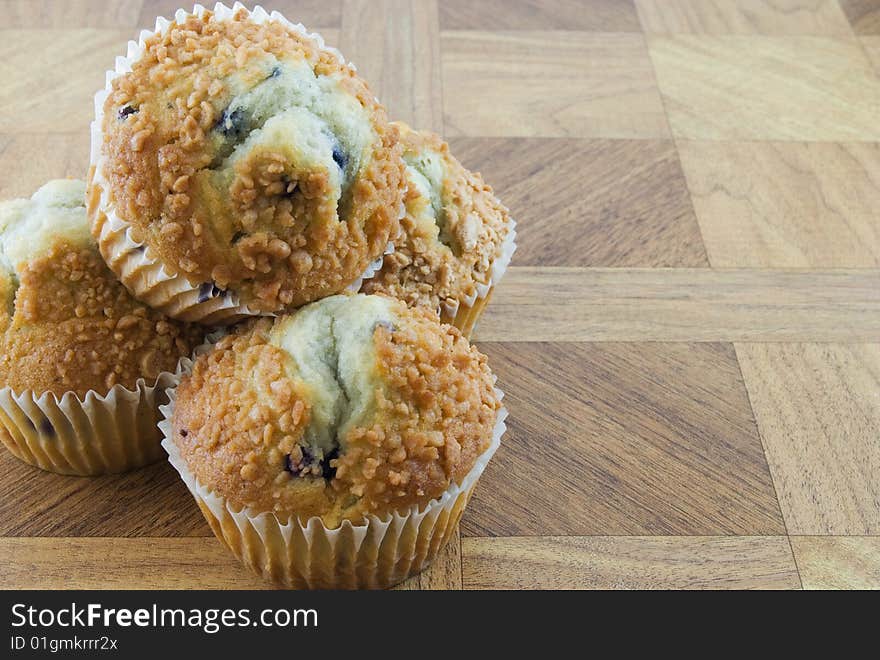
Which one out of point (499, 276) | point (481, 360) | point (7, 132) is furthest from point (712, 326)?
point (7, 132)

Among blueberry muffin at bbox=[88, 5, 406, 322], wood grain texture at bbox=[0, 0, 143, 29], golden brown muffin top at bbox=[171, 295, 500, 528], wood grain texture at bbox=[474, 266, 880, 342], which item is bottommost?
wood grain texture at bbox=[474, 266, 880, 342]

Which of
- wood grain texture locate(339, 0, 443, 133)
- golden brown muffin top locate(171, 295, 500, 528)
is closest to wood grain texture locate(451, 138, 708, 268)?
wood grain texture locate(339, 0, 443, 133)

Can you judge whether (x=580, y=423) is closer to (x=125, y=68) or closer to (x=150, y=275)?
(x=150, y=275)

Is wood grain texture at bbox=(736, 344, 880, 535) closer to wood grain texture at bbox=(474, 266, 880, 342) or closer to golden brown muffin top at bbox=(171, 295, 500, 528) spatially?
wood grain texture at bbox=(474, 266, 880, 342)

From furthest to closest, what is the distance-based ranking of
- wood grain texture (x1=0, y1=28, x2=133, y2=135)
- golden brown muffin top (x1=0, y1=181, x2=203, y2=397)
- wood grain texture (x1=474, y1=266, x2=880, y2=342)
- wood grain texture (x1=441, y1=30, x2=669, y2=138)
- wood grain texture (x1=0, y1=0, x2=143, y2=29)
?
wood grain texture (x1=0, y1=0, x2=143, y2=29) → wood grain texture (x1=441, y1=30, x2=669, y2=138) → wood grain texture (x1=0, y1=28, x2=133, y2=135) → wood grain texture (x1=474, y1=266, x2=880, y2=342) → golden brown muffin top (x1=0, y1=181, x2=203, y2=397)

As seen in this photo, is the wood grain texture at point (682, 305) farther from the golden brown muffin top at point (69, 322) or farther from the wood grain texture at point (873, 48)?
the wood grain texture at point (873, 48)

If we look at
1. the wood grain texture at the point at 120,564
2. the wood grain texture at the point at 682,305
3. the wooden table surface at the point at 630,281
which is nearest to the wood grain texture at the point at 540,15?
the wooden table surface at the point at 630,281
